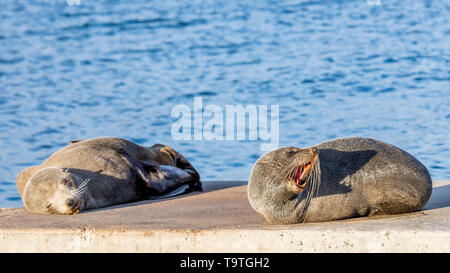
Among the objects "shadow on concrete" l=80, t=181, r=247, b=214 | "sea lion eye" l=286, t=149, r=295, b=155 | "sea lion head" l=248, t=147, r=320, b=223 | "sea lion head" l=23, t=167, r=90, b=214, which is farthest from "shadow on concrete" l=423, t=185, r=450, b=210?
"sea lion head" l=23, t=167, r=90, b=214

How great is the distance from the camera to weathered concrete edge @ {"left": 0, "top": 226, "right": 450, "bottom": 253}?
479 centimetres

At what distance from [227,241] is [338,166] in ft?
3.65

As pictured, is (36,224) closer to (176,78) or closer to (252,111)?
(252,111)

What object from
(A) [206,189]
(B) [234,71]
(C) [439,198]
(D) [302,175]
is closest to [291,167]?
(D) [302,175]

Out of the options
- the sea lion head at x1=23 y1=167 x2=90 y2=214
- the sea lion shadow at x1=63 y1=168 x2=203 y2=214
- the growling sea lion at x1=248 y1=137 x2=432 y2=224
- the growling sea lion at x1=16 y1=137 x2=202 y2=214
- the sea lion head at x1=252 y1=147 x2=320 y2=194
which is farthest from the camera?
the sea lion shadow at x1=63 y1=168 x2=203 y2=214

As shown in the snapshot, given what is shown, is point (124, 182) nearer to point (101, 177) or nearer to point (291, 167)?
point (101, 177)

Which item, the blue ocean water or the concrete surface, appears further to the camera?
the blue ocean water

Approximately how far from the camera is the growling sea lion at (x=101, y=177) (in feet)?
20.9

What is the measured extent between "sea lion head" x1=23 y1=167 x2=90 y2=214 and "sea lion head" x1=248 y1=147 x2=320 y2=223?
5.09 feet

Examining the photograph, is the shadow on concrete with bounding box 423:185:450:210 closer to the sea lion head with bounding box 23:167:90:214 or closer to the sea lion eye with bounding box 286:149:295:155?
the sea lion eye with bounding box 286:149:295:155

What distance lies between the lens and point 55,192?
6.33m

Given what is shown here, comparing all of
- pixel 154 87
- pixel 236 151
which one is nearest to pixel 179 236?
pixel 236 151

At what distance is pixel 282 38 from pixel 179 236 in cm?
1469
